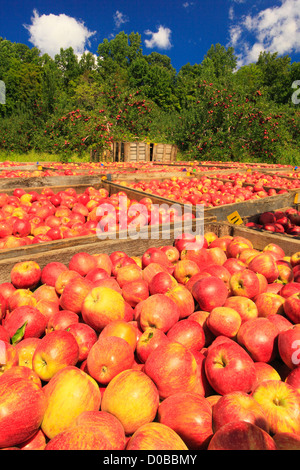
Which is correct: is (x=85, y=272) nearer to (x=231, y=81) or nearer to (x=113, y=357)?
(x=113, y=357)

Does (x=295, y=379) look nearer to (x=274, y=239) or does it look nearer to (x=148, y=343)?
(x=148, y=343)

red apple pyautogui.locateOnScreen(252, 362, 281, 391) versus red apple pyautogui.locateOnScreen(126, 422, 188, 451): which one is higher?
red apple pyautogui.locateOnScreen(126, 422, 188, 451)

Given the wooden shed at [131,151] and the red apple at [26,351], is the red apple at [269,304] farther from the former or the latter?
the wooden shed at [131,151]

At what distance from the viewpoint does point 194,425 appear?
1303 mm

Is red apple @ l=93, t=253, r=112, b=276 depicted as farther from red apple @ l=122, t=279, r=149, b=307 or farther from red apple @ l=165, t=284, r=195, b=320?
red apple @ l=165, t=284, r=195, b=320

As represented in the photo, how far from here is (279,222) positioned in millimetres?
4762

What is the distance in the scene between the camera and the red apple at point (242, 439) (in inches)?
40.8

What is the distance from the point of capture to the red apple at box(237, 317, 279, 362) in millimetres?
1818

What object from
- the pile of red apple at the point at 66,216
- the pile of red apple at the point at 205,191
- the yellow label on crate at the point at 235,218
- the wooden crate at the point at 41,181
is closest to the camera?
the pile of red apple at the point at 66,216

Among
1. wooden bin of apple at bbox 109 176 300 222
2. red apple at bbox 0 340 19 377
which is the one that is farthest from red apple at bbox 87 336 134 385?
wooden bin of apple at bbox 109 176 300 222

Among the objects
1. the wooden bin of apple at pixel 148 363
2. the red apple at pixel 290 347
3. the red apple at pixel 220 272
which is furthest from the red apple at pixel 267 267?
the red apple at pixel 290 347

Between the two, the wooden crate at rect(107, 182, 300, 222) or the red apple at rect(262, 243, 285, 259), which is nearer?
the red apple at rect(262, 243, 285, 259)

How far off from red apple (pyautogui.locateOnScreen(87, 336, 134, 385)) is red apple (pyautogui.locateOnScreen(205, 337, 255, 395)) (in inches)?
18.9
